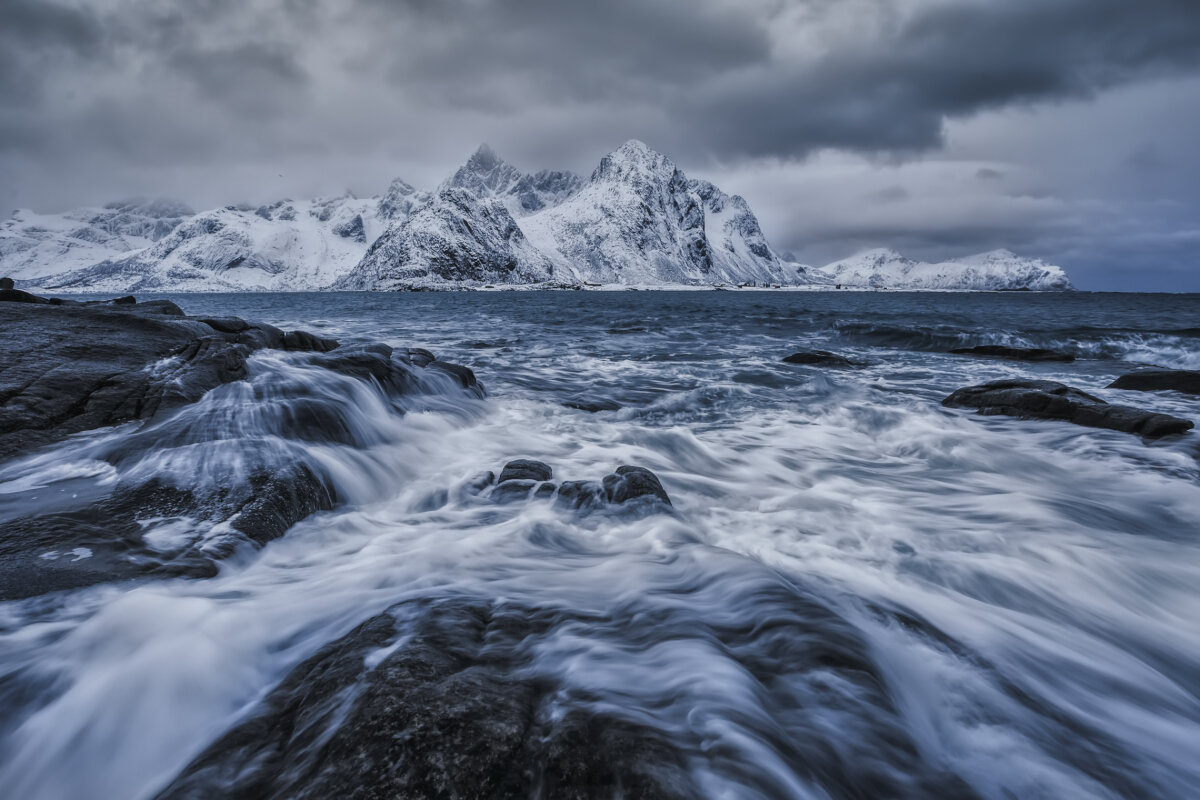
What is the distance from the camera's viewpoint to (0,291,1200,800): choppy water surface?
2.23 metres

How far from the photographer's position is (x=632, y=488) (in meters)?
5.07

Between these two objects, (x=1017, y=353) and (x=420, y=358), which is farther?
(x=1017, y=353)

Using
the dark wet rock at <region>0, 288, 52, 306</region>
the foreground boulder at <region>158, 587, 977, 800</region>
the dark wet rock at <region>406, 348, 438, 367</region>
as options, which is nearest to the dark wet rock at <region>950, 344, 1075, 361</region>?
the dark wet rock at <region>406, 348, 438, 367</region>

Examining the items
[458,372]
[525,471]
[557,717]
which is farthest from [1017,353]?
[557,717]

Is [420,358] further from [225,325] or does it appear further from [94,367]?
[94,367]

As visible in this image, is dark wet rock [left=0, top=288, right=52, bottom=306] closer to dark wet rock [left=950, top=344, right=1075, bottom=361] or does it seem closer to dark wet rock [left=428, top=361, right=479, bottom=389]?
dark wet rock [left=428, top=361, right=479, bottom=389]

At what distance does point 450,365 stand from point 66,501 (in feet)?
21.5

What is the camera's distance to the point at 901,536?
457cm

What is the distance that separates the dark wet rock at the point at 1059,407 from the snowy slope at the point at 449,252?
125592 mm

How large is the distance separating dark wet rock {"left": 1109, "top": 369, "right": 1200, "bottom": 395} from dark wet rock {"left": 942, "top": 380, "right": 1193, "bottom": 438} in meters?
3.82

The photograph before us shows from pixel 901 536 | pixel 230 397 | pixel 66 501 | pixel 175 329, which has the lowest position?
pixel 901 536

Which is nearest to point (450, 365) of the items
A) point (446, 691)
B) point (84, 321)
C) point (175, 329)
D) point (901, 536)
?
point (175, 329)

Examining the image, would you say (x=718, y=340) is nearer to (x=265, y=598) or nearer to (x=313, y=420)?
(x=313, y=420)

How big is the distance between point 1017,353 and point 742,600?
17.6 m
